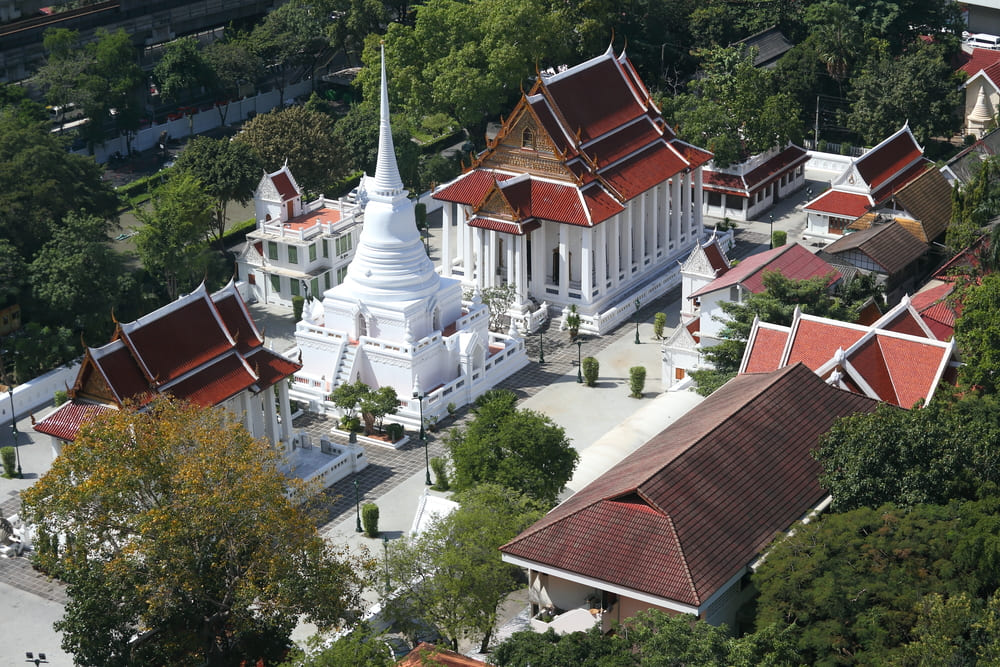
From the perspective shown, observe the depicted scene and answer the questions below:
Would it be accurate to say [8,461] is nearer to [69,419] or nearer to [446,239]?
[69,419]

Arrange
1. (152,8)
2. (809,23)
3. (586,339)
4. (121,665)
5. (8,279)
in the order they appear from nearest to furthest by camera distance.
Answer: (121,665)
(8,279)
(586,339)
(809,23)
(152,8)

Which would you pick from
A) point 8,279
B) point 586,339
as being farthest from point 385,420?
point 8,279

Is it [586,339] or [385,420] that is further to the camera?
[586,339]

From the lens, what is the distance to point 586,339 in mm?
75062

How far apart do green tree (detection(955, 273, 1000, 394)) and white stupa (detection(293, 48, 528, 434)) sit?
65.9 ft

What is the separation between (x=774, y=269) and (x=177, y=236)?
26.6 m

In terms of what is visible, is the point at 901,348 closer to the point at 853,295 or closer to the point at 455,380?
the point at 853,295

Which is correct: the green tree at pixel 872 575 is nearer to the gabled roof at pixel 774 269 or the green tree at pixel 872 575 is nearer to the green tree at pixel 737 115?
the gabled roof at pixel 774 269

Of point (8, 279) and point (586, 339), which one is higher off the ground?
point (8, 279)

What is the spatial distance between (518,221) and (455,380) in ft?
33.1

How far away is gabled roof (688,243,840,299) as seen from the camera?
219 feet

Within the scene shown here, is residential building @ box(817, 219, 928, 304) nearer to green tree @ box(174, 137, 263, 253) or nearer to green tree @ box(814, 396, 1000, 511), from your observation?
green tree @ box(814, 396, 1000, 511)

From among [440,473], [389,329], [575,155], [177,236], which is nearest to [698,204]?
[575,155]

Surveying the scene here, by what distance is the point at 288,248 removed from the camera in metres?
78.4
